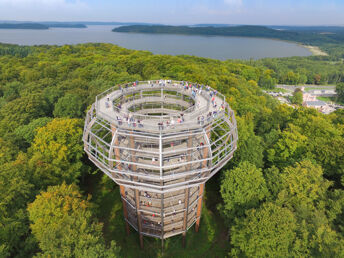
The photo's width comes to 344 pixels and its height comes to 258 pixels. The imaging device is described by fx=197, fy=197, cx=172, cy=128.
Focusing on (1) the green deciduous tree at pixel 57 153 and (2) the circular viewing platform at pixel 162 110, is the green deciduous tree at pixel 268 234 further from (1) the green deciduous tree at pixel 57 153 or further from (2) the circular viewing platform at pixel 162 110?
(1) the green deciduous tree at pixel 57 153

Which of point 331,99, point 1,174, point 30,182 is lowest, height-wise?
point 331,99

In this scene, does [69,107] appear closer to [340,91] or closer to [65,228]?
[65,228]

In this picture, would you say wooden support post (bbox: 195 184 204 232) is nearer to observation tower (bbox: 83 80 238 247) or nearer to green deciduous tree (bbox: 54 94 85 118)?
observation tower (bbox: 83 80 238 247)

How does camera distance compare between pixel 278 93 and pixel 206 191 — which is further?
pixel 278 93

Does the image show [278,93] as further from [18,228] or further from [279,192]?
[18,228]

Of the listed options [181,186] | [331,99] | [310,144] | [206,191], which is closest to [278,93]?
[331,99]

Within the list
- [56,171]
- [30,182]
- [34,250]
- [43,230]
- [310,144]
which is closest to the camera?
[43,230]

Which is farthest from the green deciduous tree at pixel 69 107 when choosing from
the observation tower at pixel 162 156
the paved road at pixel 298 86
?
the paved road at pixel 298 86
